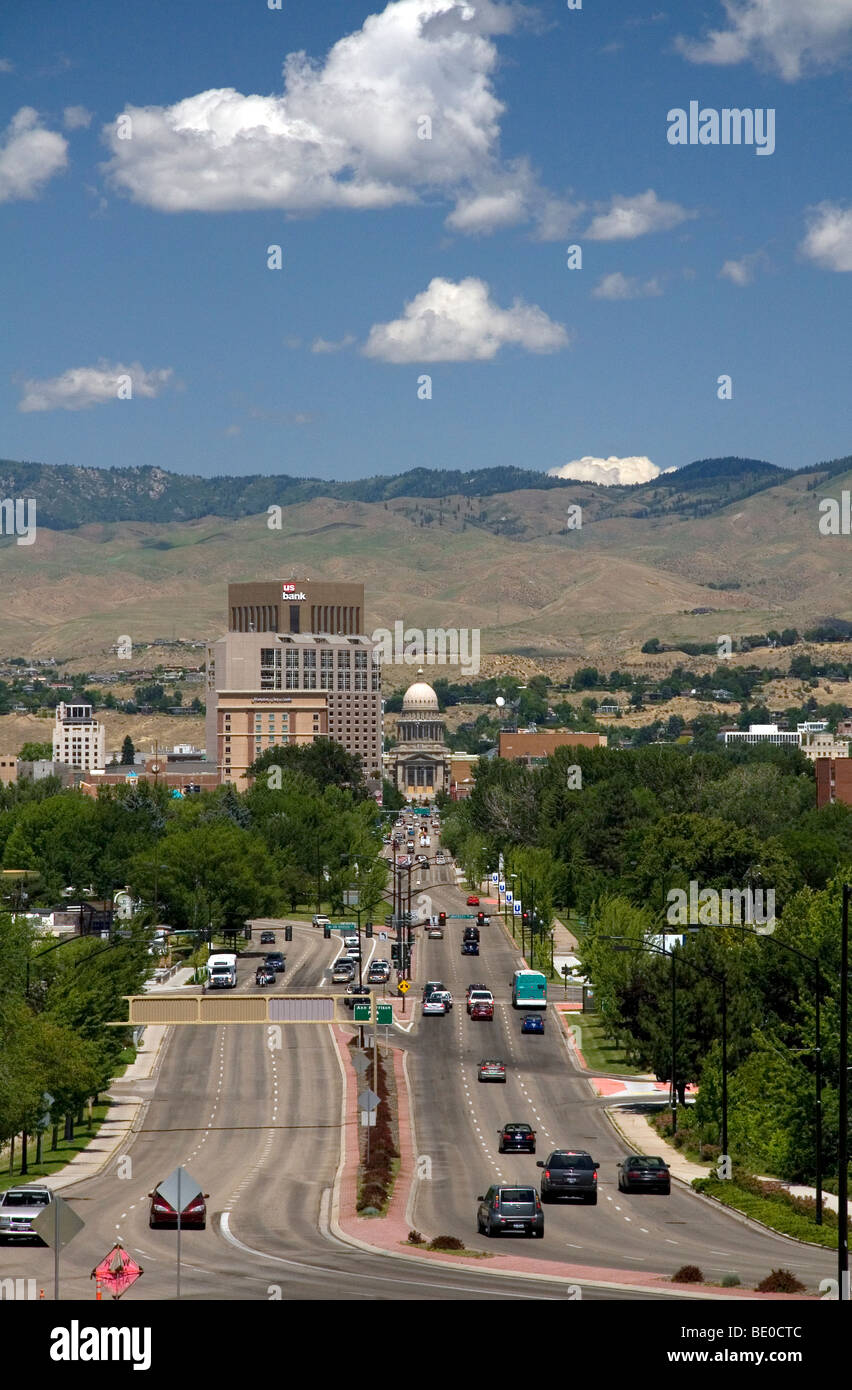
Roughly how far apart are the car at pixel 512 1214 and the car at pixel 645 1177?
887 centimetres

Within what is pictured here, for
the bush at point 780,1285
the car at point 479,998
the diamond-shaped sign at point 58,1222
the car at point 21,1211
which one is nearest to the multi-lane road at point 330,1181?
the car at point 21,1211

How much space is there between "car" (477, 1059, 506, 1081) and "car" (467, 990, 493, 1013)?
66.0 feet

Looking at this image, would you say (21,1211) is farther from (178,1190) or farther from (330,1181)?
(330,1181)

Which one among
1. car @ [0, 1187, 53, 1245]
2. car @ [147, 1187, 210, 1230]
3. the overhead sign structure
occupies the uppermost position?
the overhead sign structure

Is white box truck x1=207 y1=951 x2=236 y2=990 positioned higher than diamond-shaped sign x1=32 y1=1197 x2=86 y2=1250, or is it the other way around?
diamond-shaped sign x1=32 y1=1197 x2=86 y2=1250

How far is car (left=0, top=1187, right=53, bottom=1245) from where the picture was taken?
139ft

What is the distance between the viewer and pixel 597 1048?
91.2 meters

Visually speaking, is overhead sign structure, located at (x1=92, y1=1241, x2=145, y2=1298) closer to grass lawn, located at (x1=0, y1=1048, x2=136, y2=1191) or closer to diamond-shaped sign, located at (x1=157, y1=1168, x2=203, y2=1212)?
diamond-shaped sign, located at (x1=157, y1=1168, x2=203, y2=1212)

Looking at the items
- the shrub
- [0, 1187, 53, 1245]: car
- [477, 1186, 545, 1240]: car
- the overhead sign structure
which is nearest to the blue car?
[477, 1186, 545, 1240]: car

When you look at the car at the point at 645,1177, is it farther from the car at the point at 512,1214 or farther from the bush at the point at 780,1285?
the bush at the point at 780,1285

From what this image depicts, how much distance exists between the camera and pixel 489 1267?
38438mm
